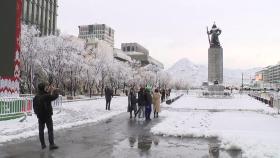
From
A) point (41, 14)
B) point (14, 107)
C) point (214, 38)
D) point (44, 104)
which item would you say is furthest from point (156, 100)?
point (41, 14)

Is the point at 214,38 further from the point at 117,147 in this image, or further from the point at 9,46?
the point at 117,147

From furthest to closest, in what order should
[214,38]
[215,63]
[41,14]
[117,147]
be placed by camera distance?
[41,14]
[214,38]
[215,63]
[117,147]

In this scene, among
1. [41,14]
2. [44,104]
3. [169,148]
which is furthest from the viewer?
[41,14]

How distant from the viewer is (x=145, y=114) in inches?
838

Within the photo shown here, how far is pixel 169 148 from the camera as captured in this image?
436 inches

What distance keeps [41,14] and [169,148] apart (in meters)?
77.7

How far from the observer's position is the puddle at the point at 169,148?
10.0 meters

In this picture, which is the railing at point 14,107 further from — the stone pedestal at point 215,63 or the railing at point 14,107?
the stone pedestal at point 215,63

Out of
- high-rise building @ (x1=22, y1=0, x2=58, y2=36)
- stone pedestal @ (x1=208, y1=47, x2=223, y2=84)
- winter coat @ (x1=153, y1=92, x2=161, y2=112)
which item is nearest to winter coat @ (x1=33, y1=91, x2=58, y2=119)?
winter coat @ (x1=153, y1=92, x2=161, y2=112)

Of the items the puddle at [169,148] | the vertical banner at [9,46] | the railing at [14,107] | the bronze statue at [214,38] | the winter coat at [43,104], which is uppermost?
the bronze statue at [214,38]

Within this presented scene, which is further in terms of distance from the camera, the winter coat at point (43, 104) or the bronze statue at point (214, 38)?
the bronze statue at point (214, 38)

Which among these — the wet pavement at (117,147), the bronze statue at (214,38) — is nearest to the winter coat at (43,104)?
the wet pavement at (117,147)

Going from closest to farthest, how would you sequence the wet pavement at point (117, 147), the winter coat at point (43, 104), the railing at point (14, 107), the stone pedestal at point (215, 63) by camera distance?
the wet pavement at point (117, 147) < the winter coat at point (43, 104) < the railing at point (14, 107) < the stone pedestal at point (215, 63)

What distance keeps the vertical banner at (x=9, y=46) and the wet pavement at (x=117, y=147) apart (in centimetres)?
715
